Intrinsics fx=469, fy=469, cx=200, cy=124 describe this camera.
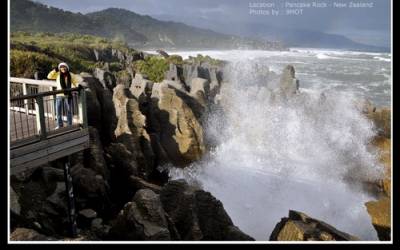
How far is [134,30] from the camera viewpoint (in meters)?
34.8

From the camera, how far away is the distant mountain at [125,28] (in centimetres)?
2964

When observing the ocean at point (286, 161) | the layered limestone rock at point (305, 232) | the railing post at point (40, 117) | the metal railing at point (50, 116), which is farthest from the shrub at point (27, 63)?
the layered limestone rock at point (305, 232)

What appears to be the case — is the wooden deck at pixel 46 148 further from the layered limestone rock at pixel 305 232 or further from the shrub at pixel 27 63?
the shrub at pixel 27 63

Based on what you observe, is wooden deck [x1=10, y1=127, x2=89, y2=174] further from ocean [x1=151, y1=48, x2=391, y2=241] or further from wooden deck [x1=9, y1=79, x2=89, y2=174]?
ocean [x1=151, y1=48, x2=391, y2=241]

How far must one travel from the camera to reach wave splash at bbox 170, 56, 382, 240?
13.4m

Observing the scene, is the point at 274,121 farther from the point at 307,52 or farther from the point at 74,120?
the point at 307,52

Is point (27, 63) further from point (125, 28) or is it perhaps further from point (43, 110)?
point (43, 110)

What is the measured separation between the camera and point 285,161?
1734cm

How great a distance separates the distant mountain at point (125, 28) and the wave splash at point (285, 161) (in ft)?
29.0

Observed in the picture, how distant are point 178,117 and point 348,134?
7.18 m

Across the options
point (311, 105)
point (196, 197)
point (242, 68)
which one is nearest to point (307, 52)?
point (242, 68)

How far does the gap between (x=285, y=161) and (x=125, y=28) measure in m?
21.7

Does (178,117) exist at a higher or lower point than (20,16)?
lower

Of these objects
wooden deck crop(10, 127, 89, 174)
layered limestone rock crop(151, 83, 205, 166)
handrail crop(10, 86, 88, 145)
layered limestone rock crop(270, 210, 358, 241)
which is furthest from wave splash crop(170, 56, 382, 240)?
handrail crop(10, 86, 88, 145)
